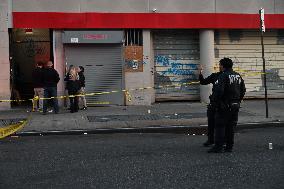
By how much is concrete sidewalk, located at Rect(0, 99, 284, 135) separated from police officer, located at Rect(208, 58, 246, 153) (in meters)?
3.66

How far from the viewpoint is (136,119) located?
1516 centimetres

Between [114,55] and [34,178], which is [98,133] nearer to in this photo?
[34,178]

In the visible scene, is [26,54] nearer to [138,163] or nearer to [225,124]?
[225,124]

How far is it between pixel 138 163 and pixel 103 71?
11.2 m

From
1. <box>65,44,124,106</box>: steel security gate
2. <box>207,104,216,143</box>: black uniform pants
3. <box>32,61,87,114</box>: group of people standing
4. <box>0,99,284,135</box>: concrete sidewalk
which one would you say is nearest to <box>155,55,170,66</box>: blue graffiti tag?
<box>65,44,124,106</box>: steel security gate

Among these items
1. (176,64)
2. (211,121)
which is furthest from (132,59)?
(211,121)

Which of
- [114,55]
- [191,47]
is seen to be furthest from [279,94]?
[114,55]

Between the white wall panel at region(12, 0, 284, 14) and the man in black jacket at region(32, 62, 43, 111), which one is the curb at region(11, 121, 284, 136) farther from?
the white wall panel at region(12, 0, 284, 14)

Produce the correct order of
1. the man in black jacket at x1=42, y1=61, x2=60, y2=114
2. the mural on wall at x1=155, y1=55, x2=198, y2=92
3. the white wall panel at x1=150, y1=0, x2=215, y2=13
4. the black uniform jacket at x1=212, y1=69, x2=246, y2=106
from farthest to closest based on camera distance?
the mural on wall at x1=155, y1=55, x2=198, y2=92, the white wall panel at x1=150, y1=0, x2=215, y2=13, the man in black jacket at x1=42, y1=61, x2=60, y2=114, the black uniform jacket at x1=212, y1=69, x2=246, y2=106

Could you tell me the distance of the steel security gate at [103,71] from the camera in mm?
19328

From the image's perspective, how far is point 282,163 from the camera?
8.36 metres

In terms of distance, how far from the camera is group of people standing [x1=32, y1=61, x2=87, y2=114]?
55.7 ft

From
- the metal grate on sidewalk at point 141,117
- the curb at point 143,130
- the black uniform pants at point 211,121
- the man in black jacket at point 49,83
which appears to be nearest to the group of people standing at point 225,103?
the black uniform pants at point 211,121

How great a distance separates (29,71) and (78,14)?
3.90 metres
